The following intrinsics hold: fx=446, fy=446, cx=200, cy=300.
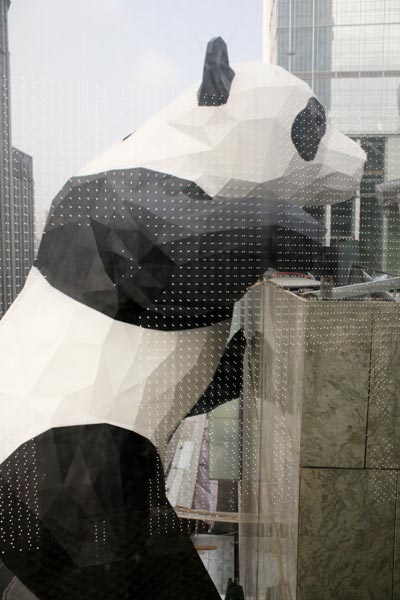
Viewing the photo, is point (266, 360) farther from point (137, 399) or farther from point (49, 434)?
point (49, 434)

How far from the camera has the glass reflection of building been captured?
3.82 feet

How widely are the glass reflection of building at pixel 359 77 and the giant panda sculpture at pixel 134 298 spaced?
52mm

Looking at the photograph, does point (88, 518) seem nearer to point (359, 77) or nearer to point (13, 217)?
point (13, 217)

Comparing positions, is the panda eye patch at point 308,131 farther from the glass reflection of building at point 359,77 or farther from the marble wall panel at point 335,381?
the marble wall panel at point 335,381

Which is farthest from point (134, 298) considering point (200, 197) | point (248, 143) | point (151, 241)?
point (248, 143)

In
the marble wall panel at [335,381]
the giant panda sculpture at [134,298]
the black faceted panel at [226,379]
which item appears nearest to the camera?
the marble wall panel at [335,381]

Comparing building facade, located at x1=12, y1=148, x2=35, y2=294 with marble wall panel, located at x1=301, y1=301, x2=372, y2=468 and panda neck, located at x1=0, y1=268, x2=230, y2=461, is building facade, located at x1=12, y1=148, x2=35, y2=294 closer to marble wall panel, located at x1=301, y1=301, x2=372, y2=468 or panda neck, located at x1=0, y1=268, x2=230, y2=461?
panda neck, located at x1=0, y1=268, x2=230, y2=461

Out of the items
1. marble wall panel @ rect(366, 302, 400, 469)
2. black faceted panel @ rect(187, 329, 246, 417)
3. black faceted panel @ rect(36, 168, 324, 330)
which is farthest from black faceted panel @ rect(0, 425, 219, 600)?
marble wall panel @ rect(366, 302, 400, 469)

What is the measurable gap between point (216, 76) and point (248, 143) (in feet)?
0.59

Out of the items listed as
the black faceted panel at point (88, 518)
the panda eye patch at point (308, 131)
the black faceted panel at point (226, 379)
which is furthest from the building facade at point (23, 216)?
the panda eye patch at point (308, 131)

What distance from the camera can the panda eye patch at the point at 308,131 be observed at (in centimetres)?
116

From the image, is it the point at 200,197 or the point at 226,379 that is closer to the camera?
the point at 200,197

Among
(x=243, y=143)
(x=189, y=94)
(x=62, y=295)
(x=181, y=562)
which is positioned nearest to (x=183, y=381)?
(x=62, y=295)

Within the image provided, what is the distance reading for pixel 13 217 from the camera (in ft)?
3.77
